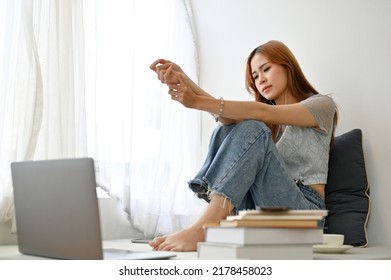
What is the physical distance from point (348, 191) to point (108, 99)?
105cm

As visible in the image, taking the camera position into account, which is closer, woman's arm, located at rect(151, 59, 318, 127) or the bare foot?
the bare foot

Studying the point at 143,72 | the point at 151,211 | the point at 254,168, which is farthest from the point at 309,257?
the point at 143,72

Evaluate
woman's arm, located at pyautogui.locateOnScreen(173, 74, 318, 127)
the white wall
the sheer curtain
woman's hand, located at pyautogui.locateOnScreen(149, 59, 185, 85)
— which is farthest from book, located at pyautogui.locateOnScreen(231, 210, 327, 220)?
the sheer curtain

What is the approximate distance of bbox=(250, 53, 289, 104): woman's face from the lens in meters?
2.26

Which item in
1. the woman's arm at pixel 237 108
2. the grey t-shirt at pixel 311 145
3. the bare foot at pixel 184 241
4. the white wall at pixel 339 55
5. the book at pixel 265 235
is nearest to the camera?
the book at pixel 265 235

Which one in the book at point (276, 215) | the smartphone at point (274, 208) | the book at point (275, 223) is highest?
the smartphone at point (274, 208)

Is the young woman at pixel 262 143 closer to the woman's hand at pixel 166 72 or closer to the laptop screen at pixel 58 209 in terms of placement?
the woman's hand at pixel 166 72

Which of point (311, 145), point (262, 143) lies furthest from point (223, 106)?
point (311, 145)

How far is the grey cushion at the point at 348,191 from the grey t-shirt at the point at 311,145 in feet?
0.29

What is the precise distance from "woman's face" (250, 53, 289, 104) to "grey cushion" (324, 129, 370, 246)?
0.30 metres

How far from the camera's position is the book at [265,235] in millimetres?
1156

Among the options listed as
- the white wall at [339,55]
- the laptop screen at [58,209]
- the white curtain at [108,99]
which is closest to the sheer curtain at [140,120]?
the white curtain at [108,99]

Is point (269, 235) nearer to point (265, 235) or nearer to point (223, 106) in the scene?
point (265, 235)

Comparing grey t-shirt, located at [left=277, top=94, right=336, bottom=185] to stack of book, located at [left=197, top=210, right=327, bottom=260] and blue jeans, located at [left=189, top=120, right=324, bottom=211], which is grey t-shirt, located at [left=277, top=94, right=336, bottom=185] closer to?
blue jeans, located at [left=189, top=120, right=324, bottom=211]
